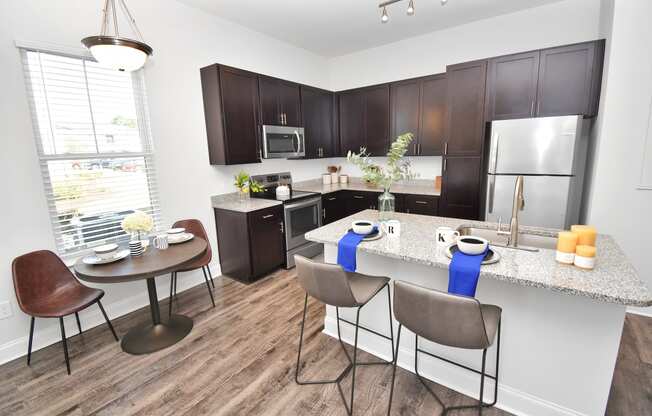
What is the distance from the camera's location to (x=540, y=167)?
2949mm

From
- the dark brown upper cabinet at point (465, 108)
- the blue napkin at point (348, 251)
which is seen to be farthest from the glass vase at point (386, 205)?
the dark brown upper cabinet at point (465, 108)

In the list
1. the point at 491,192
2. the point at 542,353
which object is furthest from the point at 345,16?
the point at 542,353

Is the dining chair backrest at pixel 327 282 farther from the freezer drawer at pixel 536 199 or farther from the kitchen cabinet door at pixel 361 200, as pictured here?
the kitchen cabinet door at pixel 361 200

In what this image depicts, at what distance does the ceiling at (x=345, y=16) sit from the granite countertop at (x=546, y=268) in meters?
2.64

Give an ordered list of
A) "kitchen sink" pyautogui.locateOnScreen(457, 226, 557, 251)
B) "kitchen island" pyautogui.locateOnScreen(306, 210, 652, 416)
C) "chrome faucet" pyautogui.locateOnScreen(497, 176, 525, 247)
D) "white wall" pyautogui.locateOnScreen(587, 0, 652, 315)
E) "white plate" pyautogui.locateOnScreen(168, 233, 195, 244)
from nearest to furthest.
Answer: "kitchen island" pyautogui.locateOnScreen(306, 210, 652, 416)
"chrome faucet" pyautogui.locateOnScreen(497, 176, 525, 247)
"kitchen sink" pyautogui.locateOnScreen(457, 226, 557, 251)
"white wall" pyautogui.locateOnScreen(587, 0, 652, 315)
"white plate" pyautogui.locateOnScreen(168, 233, 195, 244)

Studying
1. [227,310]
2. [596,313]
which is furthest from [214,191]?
[596,313]

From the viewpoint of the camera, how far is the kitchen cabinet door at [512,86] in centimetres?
312

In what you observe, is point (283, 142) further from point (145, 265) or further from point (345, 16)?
point (145, 265)

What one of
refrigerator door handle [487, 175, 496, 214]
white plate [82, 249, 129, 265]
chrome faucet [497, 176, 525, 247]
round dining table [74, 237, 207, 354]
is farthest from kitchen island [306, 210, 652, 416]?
white plate [82, 249, 129, 265]

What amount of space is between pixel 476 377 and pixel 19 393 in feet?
9.51

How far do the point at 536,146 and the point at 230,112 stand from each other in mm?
3160

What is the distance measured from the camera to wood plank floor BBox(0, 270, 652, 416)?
180cm

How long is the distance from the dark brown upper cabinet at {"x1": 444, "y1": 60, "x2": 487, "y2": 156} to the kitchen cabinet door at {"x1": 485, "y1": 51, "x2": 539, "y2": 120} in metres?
0.09

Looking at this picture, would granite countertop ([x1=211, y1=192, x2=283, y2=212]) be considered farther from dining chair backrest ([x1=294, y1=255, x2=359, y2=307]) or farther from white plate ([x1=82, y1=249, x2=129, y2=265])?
dining chair backrest ([x1=294, y1=255, x2=359, y2=307])
